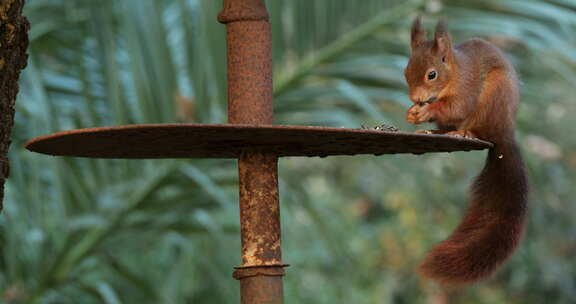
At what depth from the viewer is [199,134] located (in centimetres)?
100

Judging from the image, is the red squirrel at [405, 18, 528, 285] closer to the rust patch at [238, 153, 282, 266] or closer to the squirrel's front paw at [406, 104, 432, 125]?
the squirrel's front paw at [406, 104, 432, 125]

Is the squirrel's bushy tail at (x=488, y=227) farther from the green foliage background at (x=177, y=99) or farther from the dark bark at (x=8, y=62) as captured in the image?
the green foliage background at (x=177, y=99)

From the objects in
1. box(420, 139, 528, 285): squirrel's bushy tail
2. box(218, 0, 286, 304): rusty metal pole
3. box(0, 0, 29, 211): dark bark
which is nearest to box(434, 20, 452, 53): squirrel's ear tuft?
box(420, 139, 528, 285): squirrel's bushy tail

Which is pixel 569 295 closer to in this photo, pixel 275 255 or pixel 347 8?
pixel 347 8

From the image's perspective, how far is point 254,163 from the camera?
1164 mm

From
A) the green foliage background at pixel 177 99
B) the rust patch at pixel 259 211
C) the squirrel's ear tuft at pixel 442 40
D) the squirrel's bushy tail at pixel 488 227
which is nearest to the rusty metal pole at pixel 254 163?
the rust patch at pixel 259 211

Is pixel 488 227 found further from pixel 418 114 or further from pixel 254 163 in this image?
pixel 254 163

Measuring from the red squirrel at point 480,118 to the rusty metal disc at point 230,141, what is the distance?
0.62 ft

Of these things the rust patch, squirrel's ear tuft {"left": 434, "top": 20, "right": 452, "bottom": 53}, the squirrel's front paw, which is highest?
squirrel's ear tuft {"left": 434, "top": 20, "right": 452, "bottom": 53}

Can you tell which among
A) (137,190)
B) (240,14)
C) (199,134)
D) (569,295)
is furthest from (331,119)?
(569,295)

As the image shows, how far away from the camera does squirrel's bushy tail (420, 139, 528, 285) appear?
1.19 metres

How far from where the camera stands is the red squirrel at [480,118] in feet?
4.19

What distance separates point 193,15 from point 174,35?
0.52 m

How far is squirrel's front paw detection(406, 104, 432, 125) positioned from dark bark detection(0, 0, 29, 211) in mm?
506
